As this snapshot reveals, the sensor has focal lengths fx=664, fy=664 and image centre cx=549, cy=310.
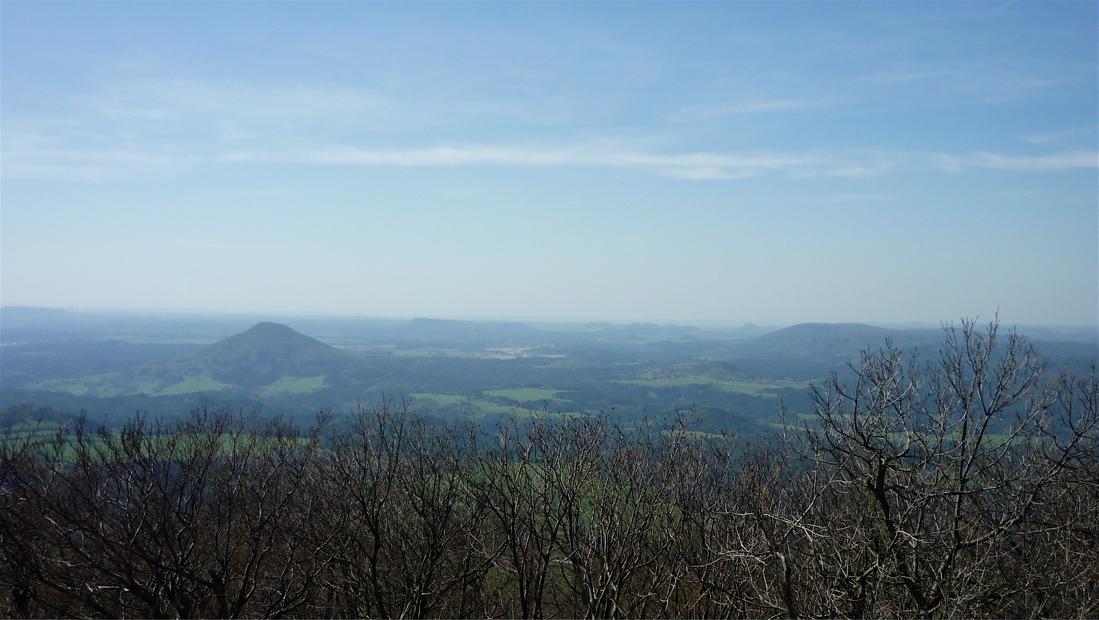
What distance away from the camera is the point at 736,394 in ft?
458

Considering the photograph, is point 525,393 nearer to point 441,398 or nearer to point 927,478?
point 441,398

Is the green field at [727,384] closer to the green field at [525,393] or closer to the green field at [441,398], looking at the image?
the green field at [525,393]

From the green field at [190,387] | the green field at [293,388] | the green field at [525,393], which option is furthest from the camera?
the green field at [190,387]

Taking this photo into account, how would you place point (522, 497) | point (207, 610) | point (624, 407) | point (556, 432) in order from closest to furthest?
1. point (522, 497)
2. point (207, 610)
3. point (556, 432)
4. point (624, 407)

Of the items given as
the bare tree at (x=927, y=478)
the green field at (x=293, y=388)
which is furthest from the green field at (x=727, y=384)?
the bare tree at (x=927, y=478)

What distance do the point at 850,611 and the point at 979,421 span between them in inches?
146

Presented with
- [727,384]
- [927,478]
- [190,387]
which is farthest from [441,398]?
[927,478]

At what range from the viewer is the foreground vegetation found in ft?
32.7

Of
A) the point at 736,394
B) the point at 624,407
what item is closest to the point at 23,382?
the point at 624,407

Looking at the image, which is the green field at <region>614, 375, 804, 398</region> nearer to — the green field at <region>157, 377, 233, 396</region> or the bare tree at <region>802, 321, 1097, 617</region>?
the green field at <region>157, 377, 233, 396</region>

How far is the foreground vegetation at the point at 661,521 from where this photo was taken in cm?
998

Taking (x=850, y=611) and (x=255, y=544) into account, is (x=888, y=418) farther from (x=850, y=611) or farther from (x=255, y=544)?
(x=255, y=544)

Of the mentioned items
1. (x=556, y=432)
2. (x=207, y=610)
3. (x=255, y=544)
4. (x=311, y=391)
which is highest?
(x=556, y=432)

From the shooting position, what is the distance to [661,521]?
16.5 meters
